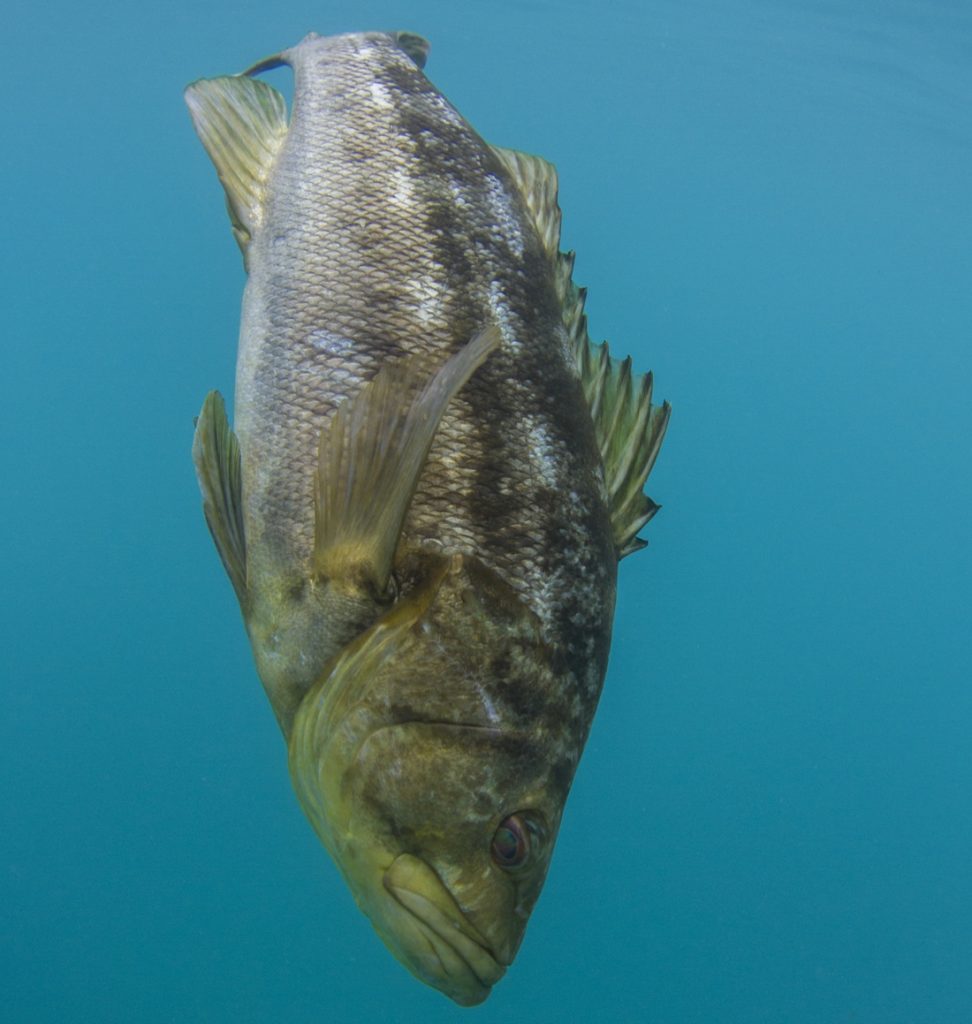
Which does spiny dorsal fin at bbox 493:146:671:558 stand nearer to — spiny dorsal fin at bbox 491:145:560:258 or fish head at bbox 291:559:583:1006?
spiny dorsal fin at bbox 491:145:560:258

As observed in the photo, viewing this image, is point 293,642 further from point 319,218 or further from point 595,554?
point 319,218

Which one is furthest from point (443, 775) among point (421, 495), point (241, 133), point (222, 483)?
point (241, 133)

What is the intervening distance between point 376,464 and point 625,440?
889 mm

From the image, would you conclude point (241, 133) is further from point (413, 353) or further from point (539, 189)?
point (413, 353)

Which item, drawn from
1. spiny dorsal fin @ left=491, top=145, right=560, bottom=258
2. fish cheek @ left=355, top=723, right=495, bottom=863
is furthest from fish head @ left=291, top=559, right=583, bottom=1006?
spiny dorsal fin @ left=491, top=145, right=560, bottom=258

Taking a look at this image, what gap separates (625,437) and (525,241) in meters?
0.76

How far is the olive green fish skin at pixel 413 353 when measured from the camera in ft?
7.21

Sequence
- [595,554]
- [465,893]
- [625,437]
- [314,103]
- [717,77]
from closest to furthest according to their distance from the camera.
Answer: [465,893] → [595,554] → [625,437] → [314,103] → [717,77]

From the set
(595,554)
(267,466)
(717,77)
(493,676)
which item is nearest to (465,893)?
(493,676)

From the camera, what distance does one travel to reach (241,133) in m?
3.03

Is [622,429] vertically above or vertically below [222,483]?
above

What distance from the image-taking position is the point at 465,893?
193 cm

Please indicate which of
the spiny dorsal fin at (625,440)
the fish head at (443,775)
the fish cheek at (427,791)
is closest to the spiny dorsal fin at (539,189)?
the spiny dorsal fin at (625,440)

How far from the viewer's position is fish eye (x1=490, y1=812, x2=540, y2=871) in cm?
199
